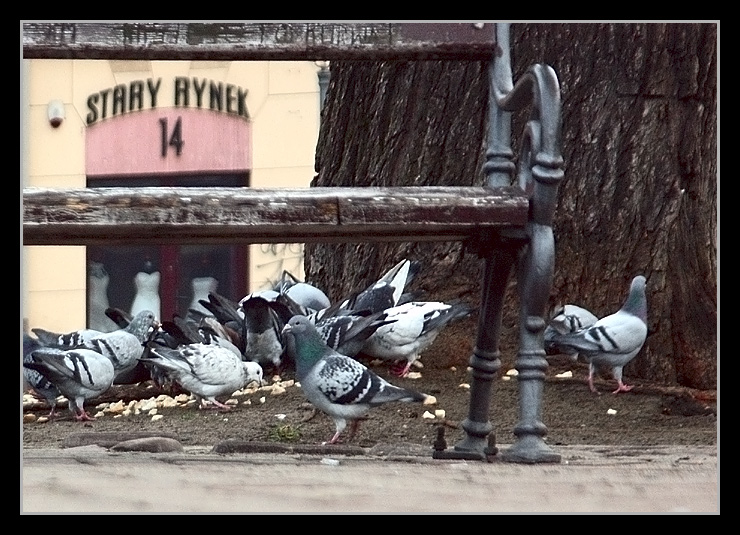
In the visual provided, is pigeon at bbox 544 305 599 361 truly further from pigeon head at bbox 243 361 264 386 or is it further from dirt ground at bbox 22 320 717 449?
pigeon head at bbox 243 361 264 386

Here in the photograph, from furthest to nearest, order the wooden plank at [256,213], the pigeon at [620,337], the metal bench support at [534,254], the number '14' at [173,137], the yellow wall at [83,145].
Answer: the number '14' at [173,137], the yellow wall at [83,145], the pigeon at [620,337], the metal bench support at [534,254], the wooden plank at [256,213]

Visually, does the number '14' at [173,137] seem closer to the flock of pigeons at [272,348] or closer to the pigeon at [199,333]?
the flock of pigeons at [272,348]

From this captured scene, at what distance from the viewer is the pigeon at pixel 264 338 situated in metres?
5.23

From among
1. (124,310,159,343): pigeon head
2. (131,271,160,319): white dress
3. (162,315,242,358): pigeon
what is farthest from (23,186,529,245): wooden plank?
(131,271,160,319): white dress

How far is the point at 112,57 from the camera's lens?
3.54 metres

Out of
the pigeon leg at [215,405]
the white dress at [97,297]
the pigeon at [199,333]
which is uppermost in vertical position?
the pigeon at [199,333]

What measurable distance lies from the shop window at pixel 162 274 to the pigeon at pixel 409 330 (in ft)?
27.4

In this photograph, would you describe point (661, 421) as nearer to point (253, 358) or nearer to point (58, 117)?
point (253, 358)

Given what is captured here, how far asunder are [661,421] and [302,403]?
1260 millimetres

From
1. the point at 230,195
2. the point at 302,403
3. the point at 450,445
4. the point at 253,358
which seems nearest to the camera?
the point at 230,195

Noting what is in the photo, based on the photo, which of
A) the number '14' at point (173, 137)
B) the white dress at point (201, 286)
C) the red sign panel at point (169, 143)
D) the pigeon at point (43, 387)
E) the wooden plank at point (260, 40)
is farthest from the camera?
the white dress at point (201, 286)

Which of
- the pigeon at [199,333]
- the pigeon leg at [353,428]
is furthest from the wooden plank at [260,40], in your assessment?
the pigeon at [199,333]

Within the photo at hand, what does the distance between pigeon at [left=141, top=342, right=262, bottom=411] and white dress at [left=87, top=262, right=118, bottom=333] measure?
8.35m

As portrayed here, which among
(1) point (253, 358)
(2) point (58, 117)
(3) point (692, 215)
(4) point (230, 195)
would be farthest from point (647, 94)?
(2) point (58, 117)
